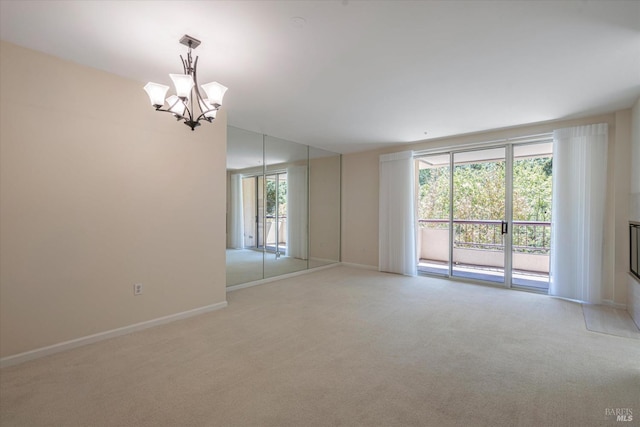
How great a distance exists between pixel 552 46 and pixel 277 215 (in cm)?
442

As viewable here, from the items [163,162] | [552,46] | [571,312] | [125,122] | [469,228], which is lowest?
[571,312]

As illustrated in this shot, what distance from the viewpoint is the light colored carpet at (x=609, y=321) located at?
3148mm

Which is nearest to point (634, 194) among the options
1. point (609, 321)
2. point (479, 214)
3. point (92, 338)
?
point (609, 321)

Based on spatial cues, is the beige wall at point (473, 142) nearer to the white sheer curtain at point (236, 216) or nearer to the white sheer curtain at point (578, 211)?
the white sheer curtain at point (578, 211)

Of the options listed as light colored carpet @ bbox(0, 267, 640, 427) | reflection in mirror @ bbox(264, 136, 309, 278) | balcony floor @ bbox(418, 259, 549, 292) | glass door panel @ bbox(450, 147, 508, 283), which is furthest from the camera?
reflection in mirror @ bbox(264, 136, 309, 278)

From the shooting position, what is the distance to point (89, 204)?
2.83m

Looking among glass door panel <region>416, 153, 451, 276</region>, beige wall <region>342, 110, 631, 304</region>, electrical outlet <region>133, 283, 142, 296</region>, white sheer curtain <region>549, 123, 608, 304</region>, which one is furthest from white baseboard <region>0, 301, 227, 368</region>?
white sheer curtain <region>549, 123, 608, 304</region>

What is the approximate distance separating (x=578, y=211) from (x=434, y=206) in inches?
88.1

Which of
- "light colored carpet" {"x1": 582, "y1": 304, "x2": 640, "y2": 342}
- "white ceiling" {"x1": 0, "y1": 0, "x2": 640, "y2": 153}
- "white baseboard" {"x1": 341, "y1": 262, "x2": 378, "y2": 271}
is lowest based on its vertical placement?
"light colored carpet" {"x1": 582, "y1": 304, "x2": 640, "y2": 342}

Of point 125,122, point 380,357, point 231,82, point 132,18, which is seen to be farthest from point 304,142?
point 380,357

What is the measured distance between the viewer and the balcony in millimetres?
5066

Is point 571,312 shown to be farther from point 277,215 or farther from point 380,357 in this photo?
point 277,215

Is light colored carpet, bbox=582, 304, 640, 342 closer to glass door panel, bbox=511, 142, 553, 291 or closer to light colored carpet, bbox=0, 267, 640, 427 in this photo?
light colored carpet, bbox=0, 267, 640, 427

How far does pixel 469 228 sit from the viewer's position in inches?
230
